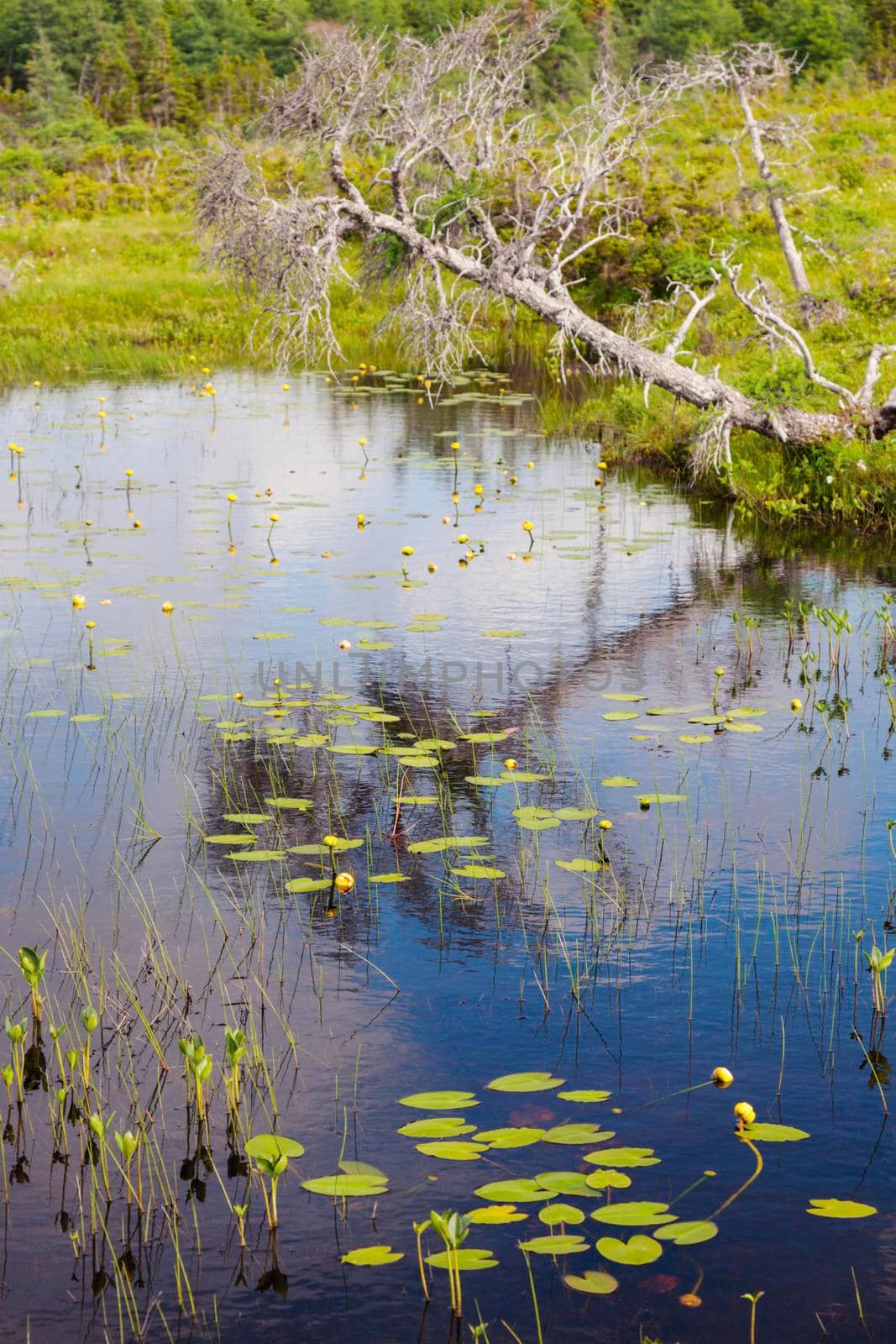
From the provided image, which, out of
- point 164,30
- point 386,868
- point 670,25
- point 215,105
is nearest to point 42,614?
point 386,868

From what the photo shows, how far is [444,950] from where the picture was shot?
16.4 feet

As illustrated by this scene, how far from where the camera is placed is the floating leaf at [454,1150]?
374 centimetres

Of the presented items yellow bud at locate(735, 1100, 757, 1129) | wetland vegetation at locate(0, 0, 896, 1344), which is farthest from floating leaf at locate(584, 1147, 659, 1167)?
yellow bud at locate(735, 1100, 757, 1129)

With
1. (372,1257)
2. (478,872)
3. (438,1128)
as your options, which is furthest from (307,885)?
(372,1257)

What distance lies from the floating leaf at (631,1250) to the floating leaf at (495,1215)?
0.22m

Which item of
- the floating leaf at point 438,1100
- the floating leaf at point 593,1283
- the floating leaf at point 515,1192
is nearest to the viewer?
the floating leaf at point 593,1283

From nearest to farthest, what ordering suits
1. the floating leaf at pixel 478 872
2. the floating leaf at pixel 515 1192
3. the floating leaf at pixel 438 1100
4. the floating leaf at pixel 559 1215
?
the floating leaf at pixel 559 1215
the floating leaf at pixel 515 1192
the floating leaf at pixel 438 1100
the floating leaf at pixel 478 872

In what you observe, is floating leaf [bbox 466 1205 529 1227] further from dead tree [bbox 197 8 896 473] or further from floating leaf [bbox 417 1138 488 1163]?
dead tree [bbox 197 8 896 473]

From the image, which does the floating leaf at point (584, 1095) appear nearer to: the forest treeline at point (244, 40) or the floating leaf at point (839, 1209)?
the floating leaf at point (839, 1209)

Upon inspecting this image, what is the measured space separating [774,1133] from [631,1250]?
26.2 inches

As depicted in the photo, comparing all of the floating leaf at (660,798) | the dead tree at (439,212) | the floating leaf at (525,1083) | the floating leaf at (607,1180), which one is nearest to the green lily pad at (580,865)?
the floating leaf at (660,798)

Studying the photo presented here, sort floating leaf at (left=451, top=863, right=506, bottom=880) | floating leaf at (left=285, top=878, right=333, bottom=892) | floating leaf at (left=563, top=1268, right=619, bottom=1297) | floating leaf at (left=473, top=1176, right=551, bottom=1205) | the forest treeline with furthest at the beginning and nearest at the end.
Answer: the forest treeline → floating leaf at (left=451, top=863, right=506, bottom=880) → floating leaf at (left=285, top=878, right=333, bottom=892) → floating leaf at (left=473, top=1176, right=551, bottom=1205) → floating leaf at (left=563, top=1268, right=619, bottom=1297)

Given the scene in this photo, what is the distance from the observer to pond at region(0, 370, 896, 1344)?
3430 millimetres

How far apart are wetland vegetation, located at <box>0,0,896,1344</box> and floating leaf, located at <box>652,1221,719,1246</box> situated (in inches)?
0.8
